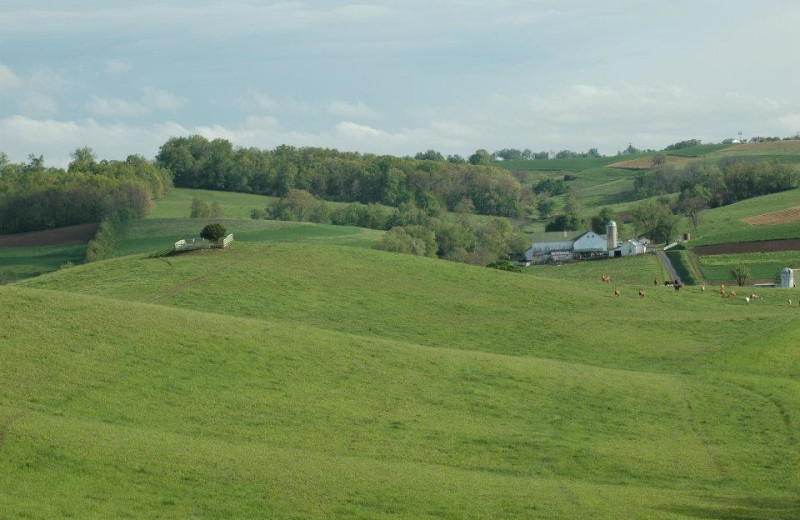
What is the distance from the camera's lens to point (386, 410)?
3716cm

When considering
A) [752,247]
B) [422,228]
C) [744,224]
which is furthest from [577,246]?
[752,247]

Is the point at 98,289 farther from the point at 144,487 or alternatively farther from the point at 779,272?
the point at 779,272

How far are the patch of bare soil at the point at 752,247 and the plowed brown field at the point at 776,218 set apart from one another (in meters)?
13.5

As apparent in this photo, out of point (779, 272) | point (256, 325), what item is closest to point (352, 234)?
point (779, 272)

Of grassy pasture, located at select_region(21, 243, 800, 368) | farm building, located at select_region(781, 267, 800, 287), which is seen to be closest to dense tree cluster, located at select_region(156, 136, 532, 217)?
farm building, located at select_region(781, 267, 800, 287)

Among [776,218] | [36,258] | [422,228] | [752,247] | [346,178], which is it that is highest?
[346,178]

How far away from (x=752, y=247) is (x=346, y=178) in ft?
280

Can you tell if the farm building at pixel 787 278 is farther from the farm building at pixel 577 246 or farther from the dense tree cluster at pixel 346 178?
the dense tree cluster at pixel 346 178

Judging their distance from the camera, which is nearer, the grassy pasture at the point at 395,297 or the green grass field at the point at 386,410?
the green grass field at the point at 386,410

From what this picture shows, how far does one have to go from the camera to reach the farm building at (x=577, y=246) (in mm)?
122375

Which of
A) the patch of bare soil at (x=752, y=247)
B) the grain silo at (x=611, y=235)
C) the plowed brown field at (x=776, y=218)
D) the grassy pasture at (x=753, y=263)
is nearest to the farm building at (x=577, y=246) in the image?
the grain silo at (x=611, y=235)

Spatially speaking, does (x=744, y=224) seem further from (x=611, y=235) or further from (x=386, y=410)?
(x=386, y=410)

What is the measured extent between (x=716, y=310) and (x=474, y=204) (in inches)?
4621

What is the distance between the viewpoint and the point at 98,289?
6328 centimetres
